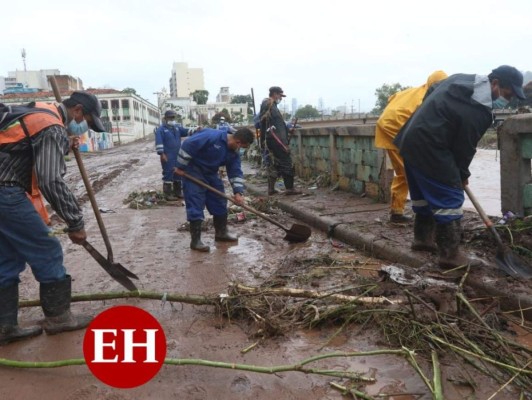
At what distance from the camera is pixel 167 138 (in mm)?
9484

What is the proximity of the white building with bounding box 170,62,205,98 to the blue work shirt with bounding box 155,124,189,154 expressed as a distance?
419 feet

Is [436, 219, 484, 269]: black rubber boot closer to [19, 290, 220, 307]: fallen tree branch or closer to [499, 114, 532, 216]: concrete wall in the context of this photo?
[499, 114, 532, 216]: concrete wall

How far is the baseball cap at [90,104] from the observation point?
3.30 m

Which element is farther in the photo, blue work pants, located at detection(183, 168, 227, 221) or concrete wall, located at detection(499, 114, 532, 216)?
blue work pants, located at detection(183, 168, 227, 221)

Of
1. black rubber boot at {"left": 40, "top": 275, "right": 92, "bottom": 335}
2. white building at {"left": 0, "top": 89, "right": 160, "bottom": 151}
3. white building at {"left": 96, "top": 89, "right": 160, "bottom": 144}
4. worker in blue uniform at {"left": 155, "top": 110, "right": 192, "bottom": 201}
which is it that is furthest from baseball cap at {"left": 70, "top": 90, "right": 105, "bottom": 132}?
white building at {"left": 96, "top": 89, "right": 160, "bottom": 144}

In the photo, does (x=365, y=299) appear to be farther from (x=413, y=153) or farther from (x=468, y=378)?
(x=413, y=153)

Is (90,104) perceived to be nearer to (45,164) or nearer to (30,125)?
(30,125)

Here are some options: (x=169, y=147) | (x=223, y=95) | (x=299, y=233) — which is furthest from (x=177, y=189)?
(x=223, y=95)

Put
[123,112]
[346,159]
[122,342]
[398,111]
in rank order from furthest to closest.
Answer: [123,112]
[346,159]
[398,111]
[122,342]

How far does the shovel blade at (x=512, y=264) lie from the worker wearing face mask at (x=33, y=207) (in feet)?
10.4

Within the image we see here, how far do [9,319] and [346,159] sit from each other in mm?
5988

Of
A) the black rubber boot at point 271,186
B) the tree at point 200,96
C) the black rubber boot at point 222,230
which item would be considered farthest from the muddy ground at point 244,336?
the tree at point 200,96

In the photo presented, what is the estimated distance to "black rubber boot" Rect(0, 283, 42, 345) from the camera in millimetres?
3143

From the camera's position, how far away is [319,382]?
2523 mm
